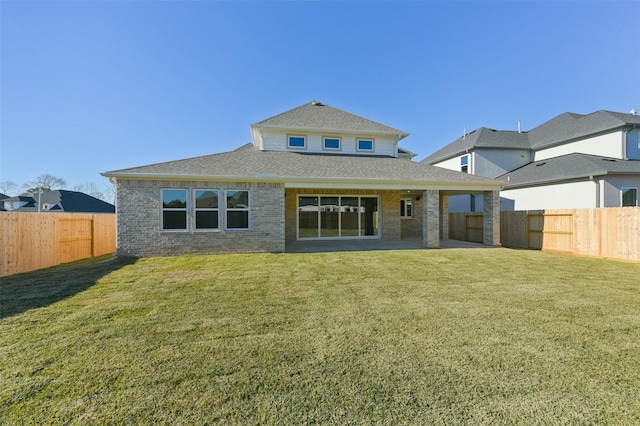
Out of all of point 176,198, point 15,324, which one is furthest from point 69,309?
point 176,198

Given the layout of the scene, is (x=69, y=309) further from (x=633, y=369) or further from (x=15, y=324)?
(x=633, y=369)

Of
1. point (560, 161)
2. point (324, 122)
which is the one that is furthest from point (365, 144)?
point (560, 161)

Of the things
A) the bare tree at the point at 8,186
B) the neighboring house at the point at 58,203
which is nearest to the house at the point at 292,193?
the neighboring house at the point at 58,203

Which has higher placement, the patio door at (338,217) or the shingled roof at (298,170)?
the shingled roof at (298,170)

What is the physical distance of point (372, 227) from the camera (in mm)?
16703

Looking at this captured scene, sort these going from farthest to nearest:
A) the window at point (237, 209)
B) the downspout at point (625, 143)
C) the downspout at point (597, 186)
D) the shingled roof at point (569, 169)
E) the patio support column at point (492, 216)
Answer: the downspout at point (625, 143), the shingled roof at point (569, 169), the downspout at point (597, 186), the patio support column at point (492, 216), the window at point (237, 209)

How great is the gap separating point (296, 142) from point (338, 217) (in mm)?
4948

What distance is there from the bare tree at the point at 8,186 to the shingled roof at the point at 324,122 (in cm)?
5435

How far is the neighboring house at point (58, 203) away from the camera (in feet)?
114

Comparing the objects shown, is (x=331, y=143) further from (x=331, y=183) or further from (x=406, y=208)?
(x=406, y=208)

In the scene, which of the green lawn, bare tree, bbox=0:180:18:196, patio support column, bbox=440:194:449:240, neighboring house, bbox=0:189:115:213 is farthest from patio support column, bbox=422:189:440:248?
bare tree, bbox=0:180:18:196

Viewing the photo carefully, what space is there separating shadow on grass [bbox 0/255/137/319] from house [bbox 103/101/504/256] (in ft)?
7.18

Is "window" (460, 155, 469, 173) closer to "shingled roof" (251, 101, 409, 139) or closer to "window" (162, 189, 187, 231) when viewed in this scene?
"shingled roof" (251, 101, 409, 139)

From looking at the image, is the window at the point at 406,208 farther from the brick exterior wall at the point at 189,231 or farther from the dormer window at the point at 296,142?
the brick exterior wall at the point at 189,231
